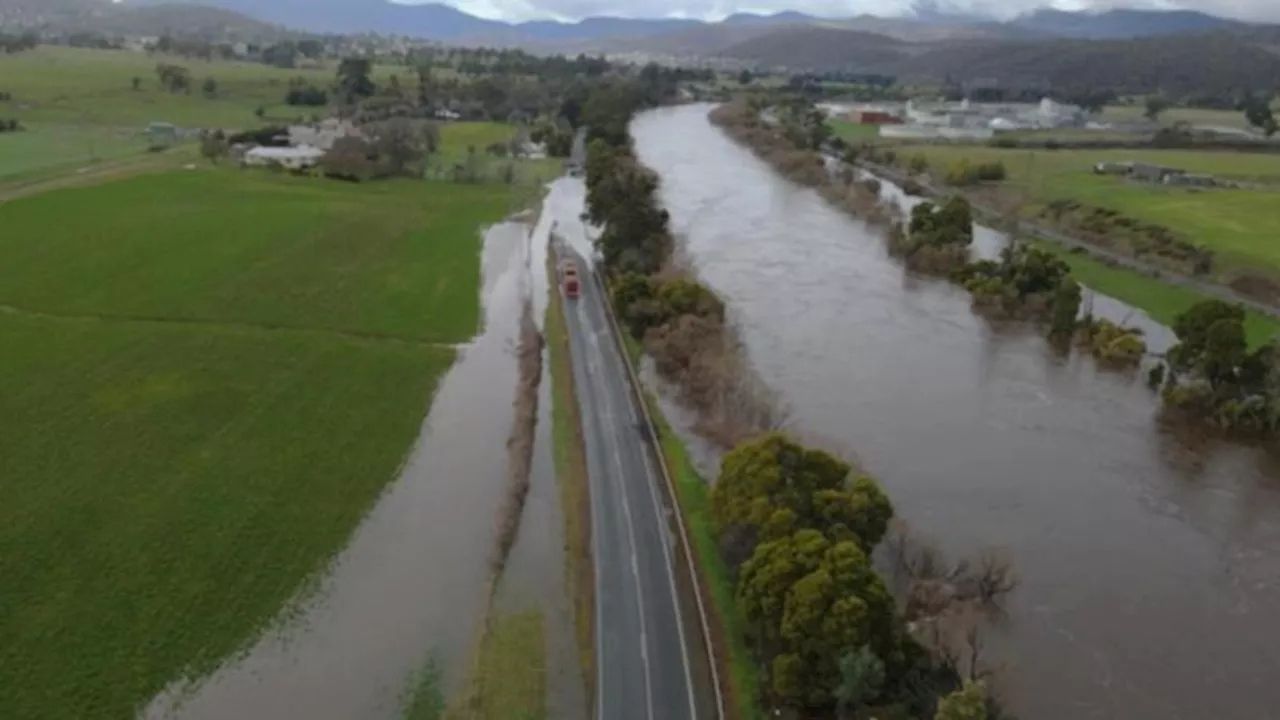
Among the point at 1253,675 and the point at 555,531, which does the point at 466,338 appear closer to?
the point at 555,531

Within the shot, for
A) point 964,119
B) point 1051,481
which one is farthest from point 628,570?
point 964,119

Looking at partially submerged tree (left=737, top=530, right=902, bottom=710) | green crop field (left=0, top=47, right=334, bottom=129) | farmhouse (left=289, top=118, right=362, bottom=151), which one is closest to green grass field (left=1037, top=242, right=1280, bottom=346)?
partially submerged tree (left=737, top=530, right=902, bottom=710)

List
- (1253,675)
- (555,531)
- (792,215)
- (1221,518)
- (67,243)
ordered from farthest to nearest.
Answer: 1. (792,215)
2. (67,243)
3. (1221,518)
4. (555,531)
5. (1253,675)

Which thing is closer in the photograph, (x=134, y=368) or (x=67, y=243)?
(x=134, y=368)

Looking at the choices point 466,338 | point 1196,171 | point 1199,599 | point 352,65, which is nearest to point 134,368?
point 466,338

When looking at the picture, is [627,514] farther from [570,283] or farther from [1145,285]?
→ [1145,285]

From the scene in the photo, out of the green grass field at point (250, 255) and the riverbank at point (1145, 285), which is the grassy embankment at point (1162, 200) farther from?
the green grass field at point (250, 255)

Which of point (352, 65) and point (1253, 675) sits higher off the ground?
point (352, 65)

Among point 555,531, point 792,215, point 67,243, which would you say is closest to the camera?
point 555,531
